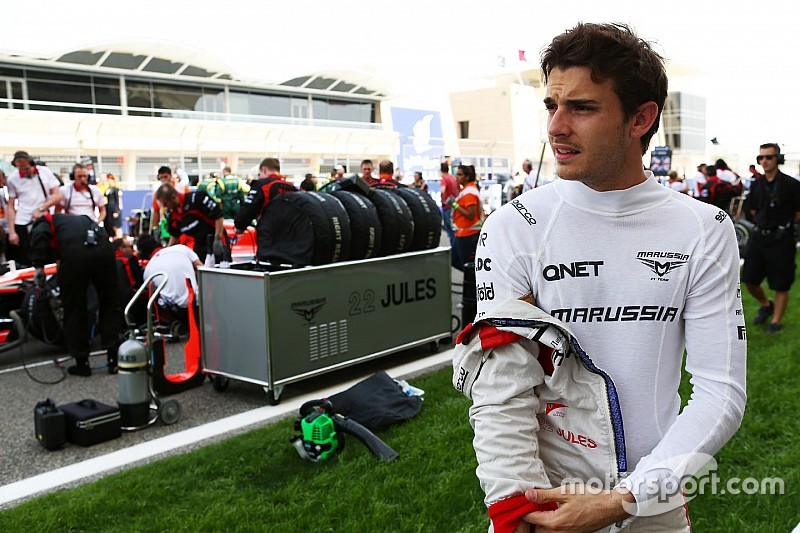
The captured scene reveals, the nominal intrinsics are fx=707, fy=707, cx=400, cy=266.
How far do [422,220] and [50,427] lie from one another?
14.1 ft

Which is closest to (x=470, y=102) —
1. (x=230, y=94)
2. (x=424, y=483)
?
(x=230, y=94)

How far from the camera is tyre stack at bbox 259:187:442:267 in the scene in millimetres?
6645

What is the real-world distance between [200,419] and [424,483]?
2451 mm

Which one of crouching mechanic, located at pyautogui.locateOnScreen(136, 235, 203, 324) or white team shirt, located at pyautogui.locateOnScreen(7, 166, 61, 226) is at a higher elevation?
white team shirt, located at pyautogui.locateOnScreen(7, 166, 61, 226)

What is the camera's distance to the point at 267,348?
6203 millimetres

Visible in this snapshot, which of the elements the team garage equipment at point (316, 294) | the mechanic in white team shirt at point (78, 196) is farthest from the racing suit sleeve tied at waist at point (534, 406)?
the mechanic in white team shirt at point (78, 196)

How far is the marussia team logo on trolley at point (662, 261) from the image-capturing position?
61.5 inches

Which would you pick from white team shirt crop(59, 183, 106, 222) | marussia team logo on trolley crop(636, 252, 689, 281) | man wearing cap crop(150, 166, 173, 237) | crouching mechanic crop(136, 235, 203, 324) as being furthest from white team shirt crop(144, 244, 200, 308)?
→ marussia team logo on trolley crop(636, 252, 689, 281)

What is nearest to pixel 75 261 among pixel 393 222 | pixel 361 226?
pixel 361 226

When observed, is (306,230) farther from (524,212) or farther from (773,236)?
(773,236)

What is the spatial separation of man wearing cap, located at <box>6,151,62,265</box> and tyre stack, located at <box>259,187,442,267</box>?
5446 mm

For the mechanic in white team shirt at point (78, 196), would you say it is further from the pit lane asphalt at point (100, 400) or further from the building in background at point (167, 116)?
the building in background at point (167, 116)

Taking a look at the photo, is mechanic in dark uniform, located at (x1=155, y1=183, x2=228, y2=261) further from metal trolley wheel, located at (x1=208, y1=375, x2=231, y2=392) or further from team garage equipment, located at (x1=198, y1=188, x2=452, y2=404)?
metal trolley wheel, located at (x1=208, y1=375, x2=231, y2=392)

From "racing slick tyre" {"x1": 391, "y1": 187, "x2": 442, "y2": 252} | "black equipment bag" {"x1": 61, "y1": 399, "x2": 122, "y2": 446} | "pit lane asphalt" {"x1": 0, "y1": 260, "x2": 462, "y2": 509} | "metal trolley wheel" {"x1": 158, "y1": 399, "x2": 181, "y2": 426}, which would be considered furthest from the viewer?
"racing slick tyre" {"x1": 391, "y1": 187, "x2": 442, "y2": 252}
